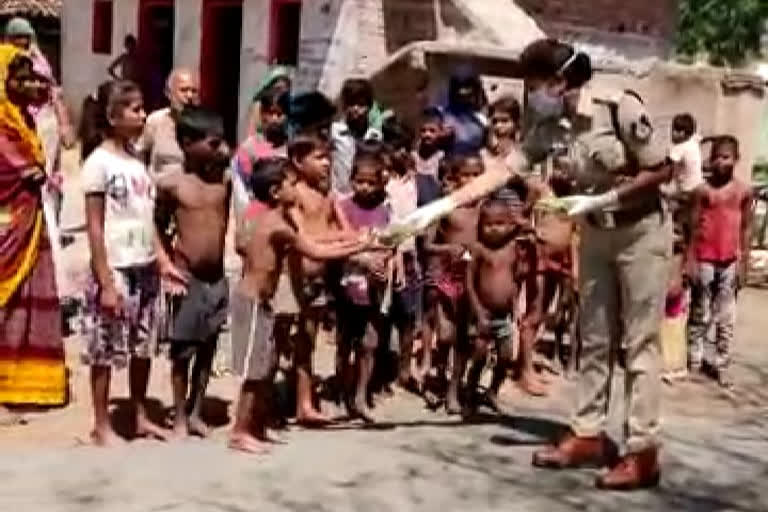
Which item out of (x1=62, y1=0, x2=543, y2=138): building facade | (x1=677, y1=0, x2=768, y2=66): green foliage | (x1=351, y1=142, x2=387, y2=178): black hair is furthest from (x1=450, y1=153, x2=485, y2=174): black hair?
(x1=677, y1=0, x2=768, y2=66): green foliage

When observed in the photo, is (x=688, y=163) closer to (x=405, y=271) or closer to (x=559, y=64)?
(x=405, y=271)

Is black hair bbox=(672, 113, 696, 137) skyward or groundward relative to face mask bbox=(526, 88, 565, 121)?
groundward

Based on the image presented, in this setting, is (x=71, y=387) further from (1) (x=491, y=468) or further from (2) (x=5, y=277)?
(1) (x=491, y=468)

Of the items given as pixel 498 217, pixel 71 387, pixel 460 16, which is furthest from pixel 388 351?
pixel 460 16

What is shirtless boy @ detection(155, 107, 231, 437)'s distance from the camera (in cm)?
711

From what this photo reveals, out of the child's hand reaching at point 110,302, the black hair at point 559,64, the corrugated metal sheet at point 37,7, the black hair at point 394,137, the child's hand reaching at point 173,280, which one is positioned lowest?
the child's hand reaching at point 110,302

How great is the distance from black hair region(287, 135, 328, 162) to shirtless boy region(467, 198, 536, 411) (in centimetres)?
94

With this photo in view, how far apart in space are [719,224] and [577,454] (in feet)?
9.91

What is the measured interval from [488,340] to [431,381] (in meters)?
0.77

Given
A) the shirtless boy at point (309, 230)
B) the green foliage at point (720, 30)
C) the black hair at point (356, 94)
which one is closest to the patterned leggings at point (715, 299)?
the black hair at point (356, 94)

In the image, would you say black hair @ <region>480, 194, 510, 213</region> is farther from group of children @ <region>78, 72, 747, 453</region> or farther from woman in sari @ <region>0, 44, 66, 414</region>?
woman in sari @ <region>0, 44, 66, 414</region>

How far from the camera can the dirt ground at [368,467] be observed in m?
6.09

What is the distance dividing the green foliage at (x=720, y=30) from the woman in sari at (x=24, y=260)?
19.6 m

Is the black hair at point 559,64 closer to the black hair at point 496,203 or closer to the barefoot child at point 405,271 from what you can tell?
the black hair at point 496,203
